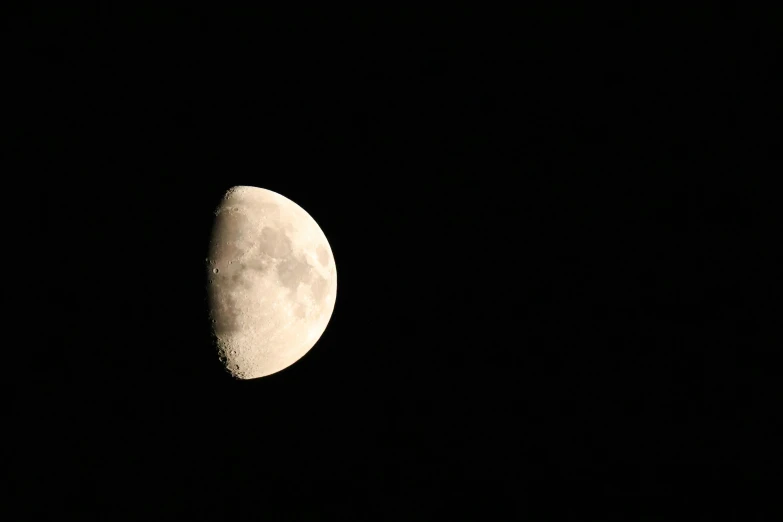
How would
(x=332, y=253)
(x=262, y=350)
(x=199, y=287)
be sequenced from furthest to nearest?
(x=332, y=253)
(x=262, y=350)
(x=199, y=287)

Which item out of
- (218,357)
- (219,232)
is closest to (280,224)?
(219,232)

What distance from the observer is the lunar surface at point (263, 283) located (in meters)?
4.45

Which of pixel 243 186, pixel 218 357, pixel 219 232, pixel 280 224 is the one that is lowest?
pixel 218 357

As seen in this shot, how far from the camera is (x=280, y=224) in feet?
16.1

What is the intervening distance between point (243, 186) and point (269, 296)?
1.32 meters

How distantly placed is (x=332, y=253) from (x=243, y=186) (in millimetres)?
1190

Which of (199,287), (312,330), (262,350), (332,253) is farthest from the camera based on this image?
(332,253)

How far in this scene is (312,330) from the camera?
16.8ft

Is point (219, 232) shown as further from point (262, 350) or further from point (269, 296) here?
point (262, 350)

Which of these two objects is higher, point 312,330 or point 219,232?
point 219,232

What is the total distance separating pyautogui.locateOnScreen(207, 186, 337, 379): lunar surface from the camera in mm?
4445

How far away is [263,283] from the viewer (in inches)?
178

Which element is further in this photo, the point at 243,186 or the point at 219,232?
the point at 243,186

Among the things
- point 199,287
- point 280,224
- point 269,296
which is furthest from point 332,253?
point 199,287
